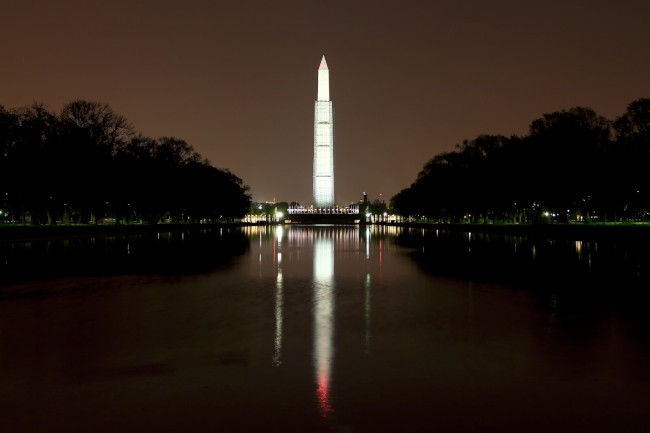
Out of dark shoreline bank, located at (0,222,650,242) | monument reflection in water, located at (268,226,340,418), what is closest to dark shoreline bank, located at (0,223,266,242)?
dark shoreline bank, located at (0,222,650,242)

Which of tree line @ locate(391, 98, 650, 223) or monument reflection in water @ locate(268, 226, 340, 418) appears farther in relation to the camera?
tree line @ locate(391, 98, 650, 223)

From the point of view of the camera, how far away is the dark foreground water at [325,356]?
5.89 m

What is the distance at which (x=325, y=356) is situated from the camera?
821cm

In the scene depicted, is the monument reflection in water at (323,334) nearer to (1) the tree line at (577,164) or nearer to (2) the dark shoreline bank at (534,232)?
(2) the dark shoreline bank at (534,232)

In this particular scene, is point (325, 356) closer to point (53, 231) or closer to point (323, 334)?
point (323, 334)

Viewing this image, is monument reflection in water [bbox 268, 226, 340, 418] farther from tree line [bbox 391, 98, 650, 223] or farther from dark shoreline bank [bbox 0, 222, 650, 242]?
tree line [bbox 391, 98, 650, 223]

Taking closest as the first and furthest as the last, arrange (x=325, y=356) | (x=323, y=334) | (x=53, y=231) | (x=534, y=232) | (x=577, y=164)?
(x=325, y=356), (x=323, y=334), (x=53, y=231), (x=534, y=232), (x=577, y=164)

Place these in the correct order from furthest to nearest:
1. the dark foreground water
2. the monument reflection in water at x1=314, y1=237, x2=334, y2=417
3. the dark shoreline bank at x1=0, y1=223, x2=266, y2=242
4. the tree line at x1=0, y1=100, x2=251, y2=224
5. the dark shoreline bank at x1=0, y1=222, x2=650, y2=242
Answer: the tree line at x1=0, y1=100, x2=251, y2=224
the dark shoreline bank at x1=0, y1=223, x2=266, y2=242
the dark shoreline bank at x1=0, y1=222, x2=650, y2=242
the monument reflection in water at x1=314, y1=237, x2=334, y2=417
the dark foreground water

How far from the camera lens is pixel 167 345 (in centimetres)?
888

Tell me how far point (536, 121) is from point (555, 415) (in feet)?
225

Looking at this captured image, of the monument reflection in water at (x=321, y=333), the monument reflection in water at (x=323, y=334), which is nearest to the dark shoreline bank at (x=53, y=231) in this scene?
the monument reflection in water at (x=321, y=333)

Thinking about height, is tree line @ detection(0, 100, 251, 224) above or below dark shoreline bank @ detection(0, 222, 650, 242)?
above

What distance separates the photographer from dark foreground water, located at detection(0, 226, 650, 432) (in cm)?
589

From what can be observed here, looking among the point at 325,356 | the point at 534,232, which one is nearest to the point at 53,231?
the point at 534,232
